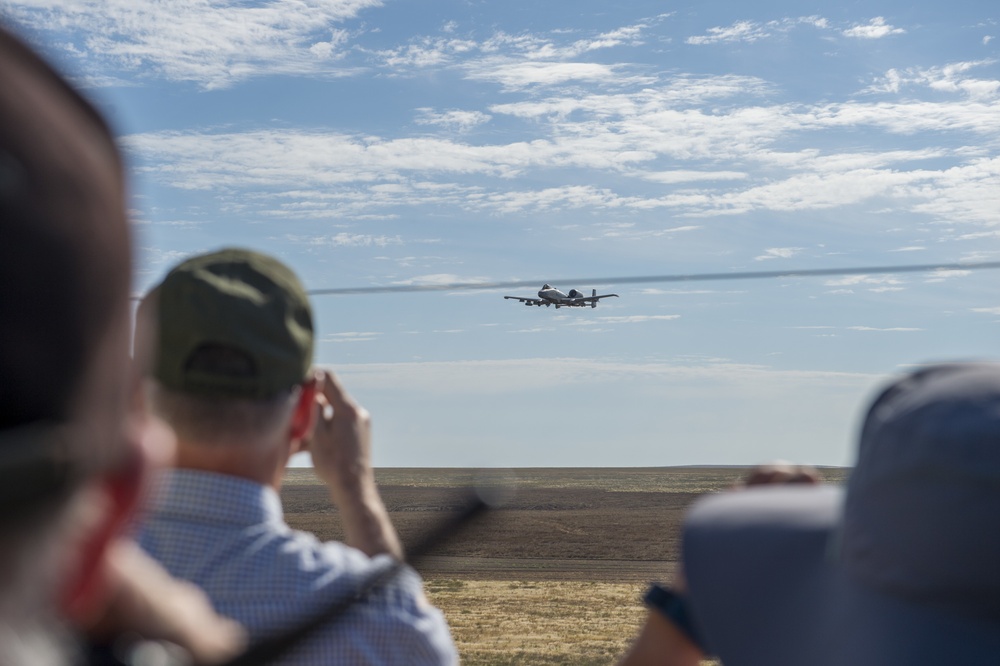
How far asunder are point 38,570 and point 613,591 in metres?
30.4

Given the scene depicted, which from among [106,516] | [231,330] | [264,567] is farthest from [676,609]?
[106,516]

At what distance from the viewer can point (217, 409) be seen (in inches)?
80.6

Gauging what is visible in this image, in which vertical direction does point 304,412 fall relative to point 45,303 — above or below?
below

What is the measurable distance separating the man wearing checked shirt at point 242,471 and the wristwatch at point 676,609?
0.42 meters

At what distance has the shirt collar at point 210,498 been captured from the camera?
2.06 metres

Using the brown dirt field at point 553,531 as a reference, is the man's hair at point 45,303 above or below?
above

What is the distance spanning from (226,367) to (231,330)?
8cm

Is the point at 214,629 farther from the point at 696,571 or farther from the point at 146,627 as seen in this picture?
the point at 696,571

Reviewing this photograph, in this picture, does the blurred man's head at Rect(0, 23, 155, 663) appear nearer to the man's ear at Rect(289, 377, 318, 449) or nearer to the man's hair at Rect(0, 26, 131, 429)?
the man's hair at Rect(0, 26, 131, 429)

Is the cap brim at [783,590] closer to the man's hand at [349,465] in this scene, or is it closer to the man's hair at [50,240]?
the man's hand at [349,465]

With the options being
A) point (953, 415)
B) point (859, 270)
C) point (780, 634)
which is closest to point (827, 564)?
point (780, 634)

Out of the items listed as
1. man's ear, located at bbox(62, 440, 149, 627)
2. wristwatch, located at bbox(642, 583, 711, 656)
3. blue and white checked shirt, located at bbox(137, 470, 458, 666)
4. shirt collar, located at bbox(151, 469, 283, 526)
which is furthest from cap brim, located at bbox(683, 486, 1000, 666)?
man's ear, located at bbox(62, 440, 149, 627)

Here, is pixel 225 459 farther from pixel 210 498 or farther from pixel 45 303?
pixel 45 303

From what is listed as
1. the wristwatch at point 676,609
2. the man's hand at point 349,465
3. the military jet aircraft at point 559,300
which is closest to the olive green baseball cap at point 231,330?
the man's hand at point 349,465
